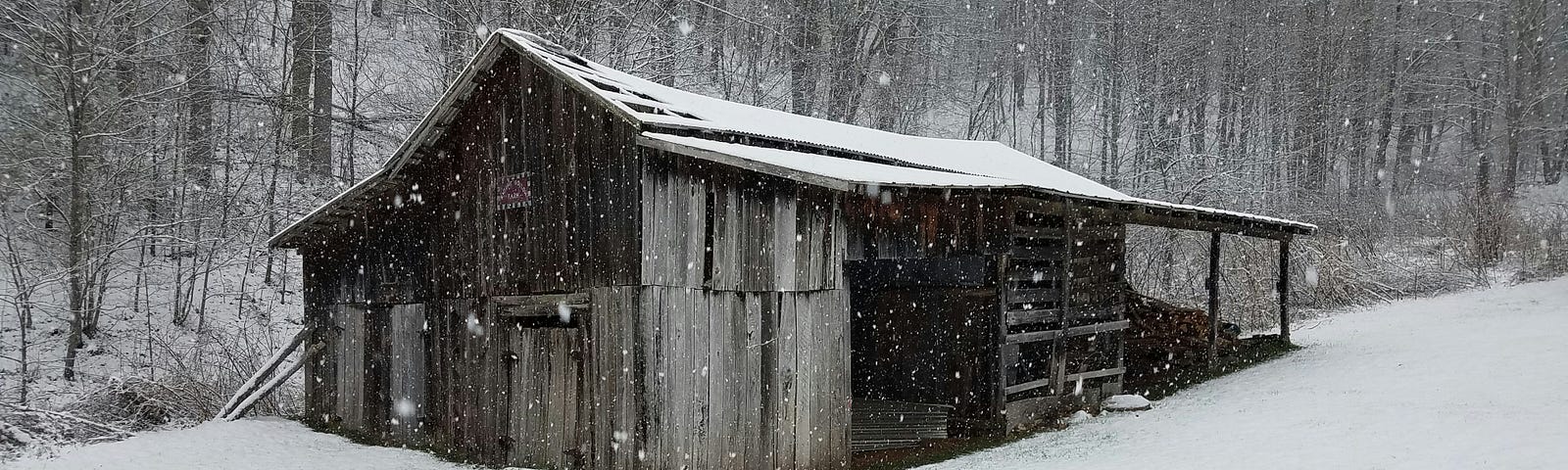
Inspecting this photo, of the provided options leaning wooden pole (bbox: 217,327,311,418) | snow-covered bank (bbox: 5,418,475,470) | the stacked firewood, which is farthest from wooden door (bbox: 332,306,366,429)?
the stacked firewood

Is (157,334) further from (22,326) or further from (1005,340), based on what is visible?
(1005,340)

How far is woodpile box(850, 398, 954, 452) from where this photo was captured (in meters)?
12.7

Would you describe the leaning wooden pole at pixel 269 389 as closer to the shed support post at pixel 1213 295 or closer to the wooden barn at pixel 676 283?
the wooden barn at pixel 676 283

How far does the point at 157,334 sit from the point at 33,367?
6.33 feet

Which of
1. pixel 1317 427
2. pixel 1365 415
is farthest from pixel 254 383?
pixel 1365 415

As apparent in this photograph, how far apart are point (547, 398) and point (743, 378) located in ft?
7.53

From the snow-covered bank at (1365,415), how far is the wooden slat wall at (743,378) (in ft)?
4.70

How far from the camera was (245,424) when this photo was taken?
14.8 metres

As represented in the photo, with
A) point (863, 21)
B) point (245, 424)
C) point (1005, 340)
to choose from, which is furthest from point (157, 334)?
point (863, 21)

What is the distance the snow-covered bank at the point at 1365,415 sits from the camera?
970 centimetres

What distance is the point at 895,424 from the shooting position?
13039 mm

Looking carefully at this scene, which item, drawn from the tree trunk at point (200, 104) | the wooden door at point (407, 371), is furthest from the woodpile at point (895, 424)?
the tree trunk at point (200, 104)

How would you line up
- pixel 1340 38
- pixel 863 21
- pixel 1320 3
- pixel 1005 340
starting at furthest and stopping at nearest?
pixel 1320 3 < pixel 1340 38 < pixel 863 21 < pixel 1005 340

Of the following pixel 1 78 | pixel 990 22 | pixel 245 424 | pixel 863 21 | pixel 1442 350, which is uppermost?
pixel 990 22
